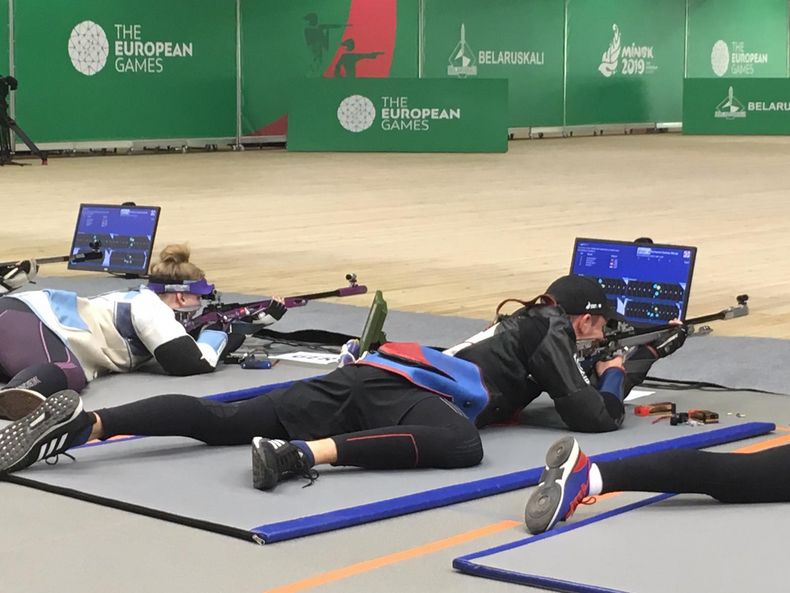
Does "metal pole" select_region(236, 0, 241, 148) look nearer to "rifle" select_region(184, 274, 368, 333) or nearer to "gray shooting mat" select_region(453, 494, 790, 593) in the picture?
"rifle" select_region(184, 274, 368, 333)

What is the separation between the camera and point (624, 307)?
6914 millimetres

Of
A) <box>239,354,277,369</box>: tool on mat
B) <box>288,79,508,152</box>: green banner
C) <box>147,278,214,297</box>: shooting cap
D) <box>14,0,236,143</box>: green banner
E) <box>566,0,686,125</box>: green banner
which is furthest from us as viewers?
<box>566,0,686,125</box>: green banner

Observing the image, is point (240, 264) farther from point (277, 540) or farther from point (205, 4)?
point (205, 4)

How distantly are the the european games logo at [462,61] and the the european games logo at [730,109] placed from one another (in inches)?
201

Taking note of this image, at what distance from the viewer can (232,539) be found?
411 cm

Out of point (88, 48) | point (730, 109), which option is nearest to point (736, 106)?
point (730, 109)

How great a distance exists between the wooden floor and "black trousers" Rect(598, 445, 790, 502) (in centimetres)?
351

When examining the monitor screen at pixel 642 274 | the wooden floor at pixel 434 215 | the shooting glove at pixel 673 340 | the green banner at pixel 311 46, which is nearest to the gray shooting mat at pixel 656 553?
the shooting glove at pixel 673 340

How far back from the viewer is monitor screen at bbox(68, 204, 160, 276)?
9.17 meters

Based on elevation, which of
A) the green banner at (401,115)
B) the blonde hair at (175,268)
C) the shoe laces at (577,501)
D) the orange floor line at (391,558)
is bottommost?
the orange floor line at (391,558)

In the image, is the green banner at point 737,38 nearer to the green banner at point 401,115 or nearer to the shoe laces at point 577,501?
the green banner at point 401,115

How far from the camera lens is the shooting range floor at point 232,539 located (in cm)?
377

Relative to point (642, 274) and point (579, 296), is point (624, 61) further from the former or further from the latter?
point (579, 296)

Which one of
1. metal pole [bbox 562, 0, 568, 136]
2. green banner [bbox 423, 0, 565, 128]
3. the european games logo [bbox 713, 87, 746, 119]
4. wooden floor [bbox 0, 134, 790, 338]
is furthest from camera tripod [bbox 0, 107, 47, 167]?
the european games logo [bbox 713, 87, 746, 119]
